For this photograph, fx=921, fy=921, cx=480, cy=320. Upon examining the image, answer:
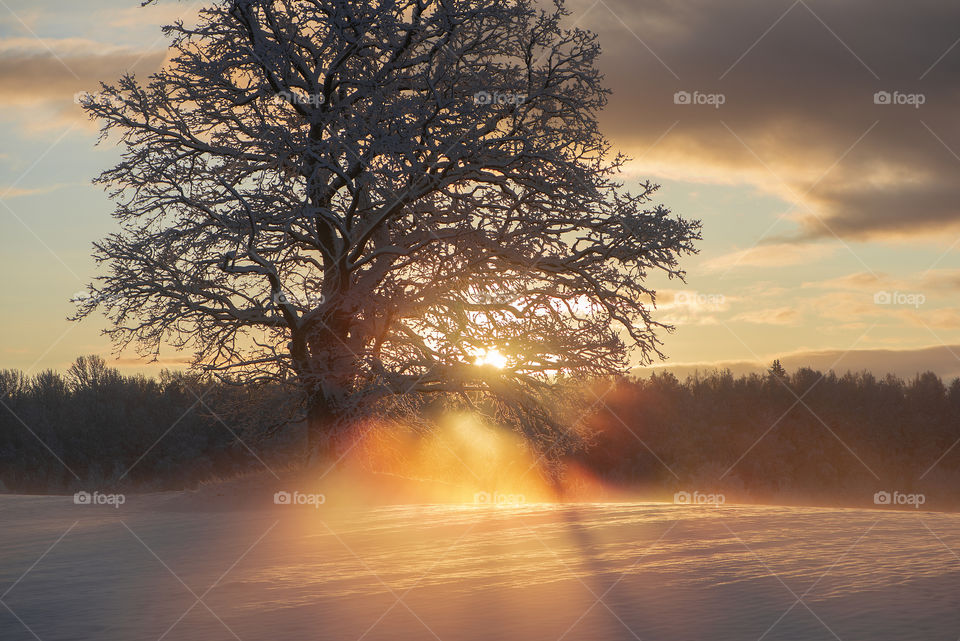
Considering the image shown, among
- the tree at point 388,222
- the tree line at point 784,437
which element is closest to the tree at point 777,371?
the tree line at point 784,437

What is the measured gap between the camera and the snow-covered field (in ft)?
18.4

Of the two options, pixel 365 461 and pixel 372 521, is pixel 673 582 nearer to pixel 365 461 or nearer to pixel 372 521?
pixel 372 521

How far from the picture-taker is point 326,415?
707 inches

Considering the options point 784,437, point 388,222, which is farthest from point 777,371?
point 388,222

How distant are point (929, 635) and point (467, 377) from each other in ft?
41.8

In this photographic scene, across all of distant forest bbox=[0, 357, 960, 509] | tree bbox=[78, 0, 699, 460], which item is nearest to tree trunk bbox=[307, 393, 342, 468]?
tree bbox=[78, 0, 699, 460]

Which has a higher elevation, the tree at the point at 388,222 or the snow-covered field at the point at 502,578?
the tree at the point at 388,222

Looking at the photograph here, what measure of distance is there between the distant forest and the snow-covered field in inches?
1398

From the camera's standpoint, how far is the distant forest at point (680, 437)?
48.9m

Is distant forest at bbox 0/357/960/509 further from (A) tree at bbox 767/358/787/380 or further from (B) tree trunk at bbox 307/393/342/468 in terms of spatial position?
(B) tree trunk at bbox 307/393/342/468

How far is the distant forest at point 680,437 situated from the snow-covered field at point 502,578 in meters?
35.5

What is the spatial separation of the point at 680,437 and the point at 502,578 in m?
46.6

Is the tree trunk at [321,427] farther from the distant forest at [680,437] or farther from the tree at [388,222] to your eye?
the distant forest at [680,437]

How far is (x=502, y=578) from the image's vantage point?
23.4 ft
